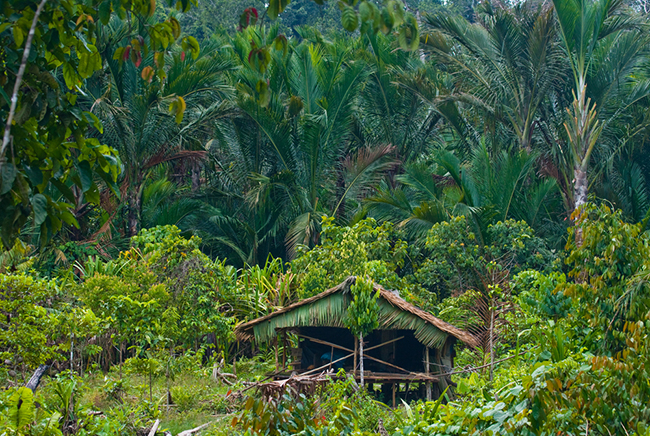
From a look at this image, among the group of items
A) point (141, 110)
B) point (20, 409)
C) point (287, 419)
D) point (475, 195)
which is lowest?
point (20, 409)

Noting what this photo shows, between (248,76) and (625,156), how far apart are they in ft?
32.2

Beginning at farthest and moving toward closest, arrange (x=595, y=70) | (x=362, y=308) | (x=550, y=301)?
(x=595, y=70) → (x=362, y=308) → (x=550, y=301)

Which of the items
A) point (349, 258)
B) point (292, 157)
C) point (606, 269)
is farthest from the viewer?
point (292, 157)

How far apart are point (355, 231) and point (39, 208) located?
10.6 meters

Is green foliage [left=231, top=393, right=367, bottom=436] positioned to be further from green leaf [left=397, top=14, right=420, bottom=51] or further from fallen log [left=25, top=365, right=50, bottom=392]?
fallen log [left=25, top=365, right=50, bottom=392]

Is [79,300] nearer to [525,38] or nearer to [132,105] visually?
[132,105]

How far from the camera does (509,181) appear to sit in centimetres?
1436

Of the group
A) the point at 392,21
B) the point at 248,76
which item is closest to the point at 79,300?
the point at 392,21

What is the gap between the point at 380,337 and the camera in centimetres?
1195

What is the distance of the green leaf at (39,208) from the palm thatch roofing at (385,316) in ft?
24.5

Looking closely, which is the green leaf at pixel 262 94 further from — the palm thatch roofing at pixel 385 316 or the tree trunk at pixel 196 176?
the tree trunk at pixel 196 176

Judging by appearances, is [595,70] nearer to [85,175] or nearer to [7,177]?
[85,175]

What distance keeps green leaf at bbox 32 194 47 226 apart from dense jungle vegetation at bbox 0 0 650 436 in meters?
1.71

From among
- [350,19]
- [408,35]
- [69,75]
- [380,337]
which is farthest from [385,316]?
[350,19]
